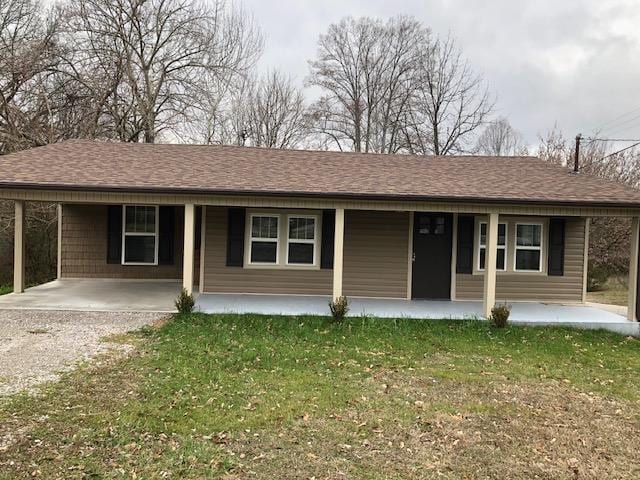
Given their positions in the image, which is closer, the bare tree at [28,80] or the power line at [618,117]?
the bare tree at [28,80]

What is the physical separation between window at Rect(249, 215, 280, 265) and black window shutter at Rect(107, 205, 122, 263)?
361 cm

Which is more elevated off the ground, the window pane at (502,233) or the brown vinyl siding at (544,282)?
the window pane at (502,233)

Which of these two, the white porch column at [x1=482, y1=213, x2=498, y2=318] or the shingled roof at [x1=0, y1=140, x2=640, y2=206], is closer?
the shingled roof at [x1=0, y1=140, x2=640, y2=206]

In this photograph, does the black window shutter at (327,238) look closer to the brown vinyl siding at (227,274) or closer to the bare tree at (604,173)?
the brown vinyl siding at (227,274)

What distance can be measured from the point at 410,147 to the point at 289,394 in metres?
21.4

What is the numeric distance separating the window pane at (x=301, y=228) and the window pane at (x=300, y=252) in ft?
0.52

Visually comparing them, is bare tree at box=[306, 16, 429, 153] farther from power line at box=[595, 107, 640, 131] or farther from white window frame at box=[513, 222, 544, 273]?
white window frame at box=[513, 222, 544, 273]

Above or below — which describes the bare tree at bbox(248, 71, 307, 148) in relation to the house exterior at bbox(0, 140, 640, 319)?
above

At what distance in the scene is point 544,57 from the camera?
68.7ft

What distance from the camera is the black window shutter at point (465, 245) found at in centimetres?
1022

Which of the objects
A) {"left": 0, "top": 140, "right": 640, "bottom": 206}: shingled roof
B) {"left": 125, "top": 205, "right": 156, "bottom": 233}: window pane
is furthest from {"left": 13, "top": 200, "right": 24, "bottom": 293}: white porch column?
{"left": 125, "top": 205, "right": 156, "bottom": 233}: window pane

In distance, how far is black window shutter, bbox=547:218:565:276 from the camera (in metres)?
10.3

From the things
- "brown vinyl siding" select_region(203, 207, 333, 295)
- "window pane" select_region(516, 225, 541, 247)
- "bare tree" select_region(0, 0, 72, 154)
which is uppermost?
"bare tree" select_region(0, 0, 72, 154)

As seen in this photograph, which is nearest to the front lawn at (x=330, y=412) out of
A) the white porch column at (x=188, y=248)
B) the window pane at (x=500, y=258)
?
the white porch column at (x=188, y=248)
